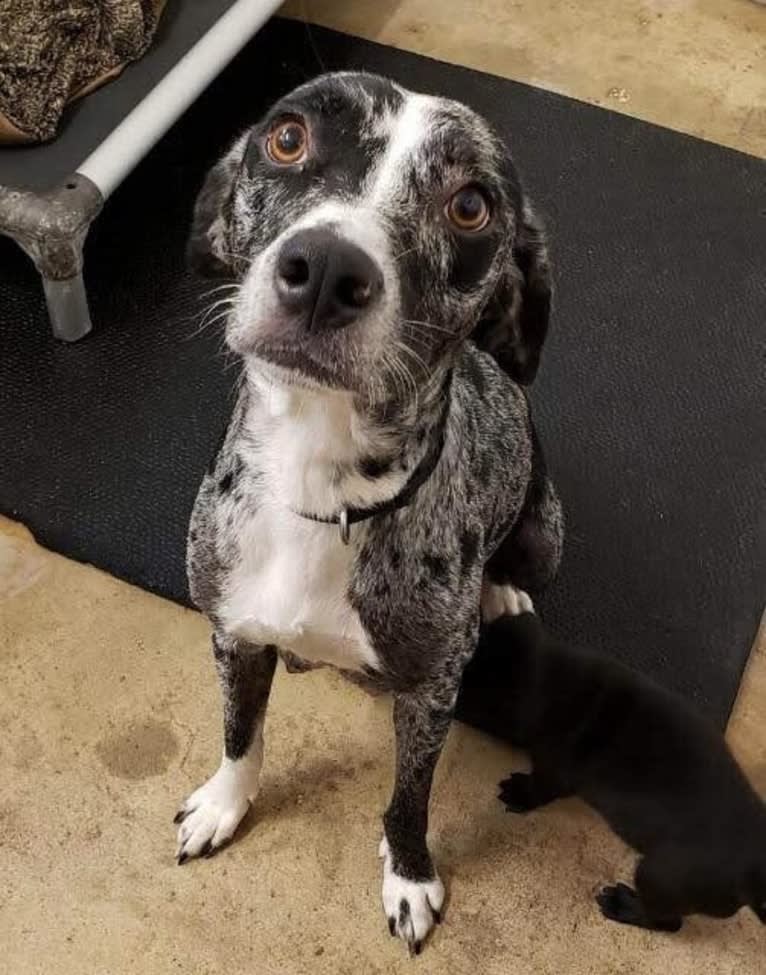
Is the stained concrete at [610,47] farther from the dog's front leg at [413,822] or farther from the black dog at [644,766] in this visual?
the dog's front leg at [413,822]

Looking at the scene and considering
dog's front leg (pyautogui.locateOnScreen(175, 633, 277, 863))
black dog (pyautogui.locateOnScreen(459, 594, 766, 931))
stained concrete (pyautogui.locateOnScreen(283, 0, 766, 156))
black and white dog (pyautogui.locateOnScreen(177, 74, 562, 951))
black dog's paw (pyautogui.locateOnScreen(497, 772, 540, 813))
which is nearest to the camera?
black and white dog (pyautogui.locateOnScreen(177, 74, 562, 951))

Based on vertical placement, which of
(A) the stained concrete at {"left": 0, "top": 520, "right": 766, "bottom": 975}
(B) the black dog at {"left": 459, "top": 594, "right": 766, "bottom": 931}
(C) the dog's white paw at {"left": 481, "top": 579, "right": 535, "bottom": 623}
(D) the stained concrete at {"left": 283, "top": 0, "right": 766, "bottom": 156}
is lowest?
(A) the stained concrete at {"left": 0, "top": 520, "right": 766, "bottom": 975}

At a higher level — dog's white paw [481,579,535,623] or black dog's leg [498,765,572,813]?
dog's white paw [481,579,535,623]

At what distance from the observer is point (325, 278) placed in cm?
159

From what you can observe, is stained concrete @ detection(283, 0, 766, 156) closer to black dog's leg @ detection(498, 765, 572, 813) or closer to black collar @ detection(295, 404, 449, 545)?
black dog's leg @ detection(498, 765, 572, 813)

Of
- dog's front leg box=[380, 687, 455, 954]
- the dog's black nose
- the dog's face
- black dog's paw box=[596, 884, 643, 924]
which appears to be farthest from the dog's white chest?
black dog's paw box=[596, 884, 643, 924]

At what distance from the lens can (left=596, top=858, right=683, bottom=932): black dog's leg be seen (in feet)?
7.41

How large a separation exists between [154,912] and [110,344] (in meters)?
1.57

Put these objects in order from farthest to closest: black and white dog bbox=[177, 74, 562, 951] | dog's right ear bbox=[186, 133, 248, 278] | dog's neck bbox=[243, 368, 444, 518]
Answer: dog's right ear bbox=[186, 133, 248, 278] → dog's neck bbox=[243, 368, 444, 518] → black and white dog bbox=[177, 74, 562, 951]

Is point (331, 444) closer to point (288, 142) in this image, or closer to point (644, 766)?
point (288, 142)

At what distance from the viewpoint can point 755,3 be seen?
15.8 ft

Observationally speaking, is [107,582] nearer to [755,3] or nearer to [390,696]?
[390,696]

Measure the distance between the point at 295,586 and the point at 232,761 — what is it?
63 cm

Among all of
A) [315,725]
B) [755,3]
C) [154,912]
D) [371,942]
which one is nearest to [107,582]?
[315,725]
